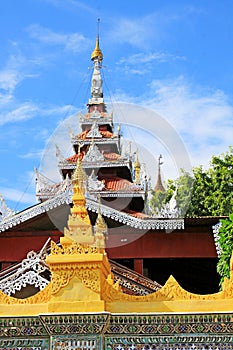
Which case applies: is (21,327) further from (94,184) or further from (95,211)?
(94,184)

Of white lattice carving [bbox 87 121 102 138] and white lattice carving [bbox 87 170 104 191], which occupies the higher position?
white lattice carving [bbox 87 121 102 138]

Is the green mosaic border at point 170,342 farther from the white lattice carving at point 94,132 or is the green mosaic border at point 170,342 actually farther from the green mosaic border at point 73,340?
the white lattice carving at point 94,132

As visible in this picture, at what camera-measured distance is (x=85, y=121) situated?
2003 cm

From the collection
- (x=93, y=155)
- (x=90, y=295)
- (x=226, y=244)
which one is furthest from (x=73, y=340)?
(x=93, y=155)

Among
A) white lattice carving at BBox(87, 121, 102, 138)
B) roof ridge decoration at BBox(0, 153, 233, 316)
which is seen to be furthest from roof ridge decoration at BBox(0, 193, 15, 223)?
roof ridge decoration at BBox(0, 153, 233, 316)

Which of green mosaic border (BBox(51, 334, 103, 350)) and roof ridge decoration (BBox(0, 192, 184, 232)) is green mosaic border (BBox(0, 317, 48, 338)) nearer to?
green mosaic border (BBox(51, 334, 103, 350))

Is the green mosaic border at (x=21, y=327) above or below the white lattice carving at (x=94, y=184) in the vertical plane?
below

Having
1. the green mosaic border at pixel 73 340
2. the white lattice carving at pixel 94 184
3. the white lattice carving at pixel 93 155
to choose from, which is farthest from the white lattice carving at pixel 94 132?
the green mosaic border at pixel 73 340

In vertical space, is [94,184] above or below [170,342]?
above

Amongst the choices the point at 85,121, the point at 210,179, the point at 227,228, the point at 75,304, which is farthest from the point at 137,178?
the point at 75,304

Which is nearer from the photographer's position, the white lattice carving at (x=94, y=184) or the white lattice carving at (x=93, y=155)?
the white lattice carving at (x=94, y=184)

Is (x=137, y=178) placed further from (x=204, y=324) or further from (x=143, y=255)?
(x=204, y=324)

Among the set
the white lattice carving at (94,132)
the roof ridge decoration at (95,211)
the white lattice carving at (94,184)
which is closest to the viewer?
the roof ridge decoration at (95,211)

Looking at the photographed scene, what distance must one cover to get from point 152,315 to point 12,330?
1527 mm
